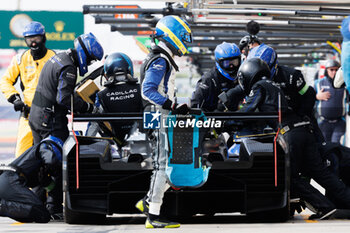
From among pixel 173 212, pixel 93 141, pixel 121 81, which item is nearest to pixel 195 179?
pixel 173 212

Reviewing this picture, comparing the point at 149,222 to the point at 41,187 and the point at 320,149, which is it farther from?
the point at 320,149

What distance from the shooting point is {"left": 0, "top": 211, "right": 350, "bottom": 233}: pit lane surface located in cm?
634

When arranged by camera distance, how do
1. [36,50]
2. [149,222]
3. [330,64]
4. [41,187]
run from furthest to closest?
[330,64]
[36,50]
[41,187]
[149,222]

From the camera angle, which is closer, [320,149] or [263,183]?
[263,183]

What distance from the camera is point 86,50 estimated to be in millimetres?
8109

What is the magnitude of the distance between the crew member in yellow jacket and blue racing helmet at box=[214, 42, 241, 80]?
2176 millimetres

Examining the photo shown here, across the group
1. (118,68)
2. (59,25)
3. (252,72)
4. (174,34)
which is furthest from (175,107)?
(59,25)

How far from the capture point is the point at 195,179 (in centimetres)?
666

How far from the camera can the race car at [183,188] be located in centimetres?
679

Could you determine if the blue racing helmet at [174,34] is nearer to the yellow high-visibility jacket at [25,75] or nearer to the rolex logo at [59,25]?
the yellow high-visibility jacket at [25,75]

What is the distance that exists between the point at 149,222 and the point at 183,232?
0.50 metres

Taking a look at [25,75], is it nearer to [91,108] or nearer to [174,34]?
[91,108]

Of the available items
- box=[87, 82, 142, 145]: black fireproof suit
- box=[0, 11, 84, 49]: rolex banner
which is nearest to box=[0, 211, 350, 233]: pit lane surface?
box=[87, 82, 142, 145]: black fireproof suit

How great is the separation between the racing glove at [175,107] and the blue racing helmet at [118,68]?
1509mm
